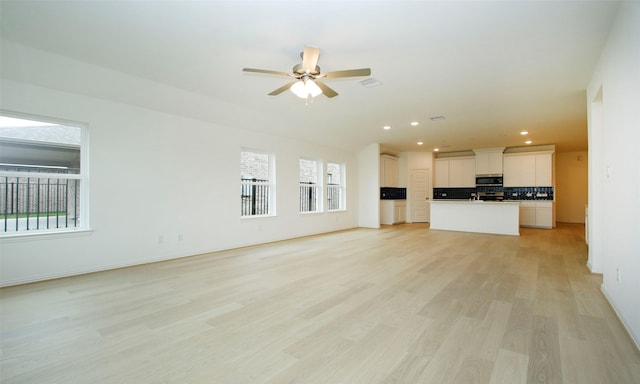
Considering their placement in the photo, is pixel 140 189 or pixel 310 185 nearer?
pixel 140 189

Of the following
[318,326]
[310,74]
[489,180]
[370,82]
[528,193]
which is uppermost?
[370,82]

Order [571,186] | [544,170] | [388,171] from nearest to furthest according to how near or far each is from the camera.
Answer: [544,170]
[388,171]
[571,186]

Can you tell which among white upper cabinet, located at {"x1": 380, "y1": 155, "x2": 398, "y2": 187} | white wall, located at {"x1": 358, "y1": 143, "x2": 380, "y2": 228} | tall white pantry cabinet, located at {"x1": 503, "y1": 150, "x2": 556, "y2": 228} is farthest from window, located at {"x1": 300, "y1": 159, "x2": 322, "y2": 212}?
tall white pantry cabinet, located at {"x1": 503, "y1": 150, "x2": 556, "y2": 228}

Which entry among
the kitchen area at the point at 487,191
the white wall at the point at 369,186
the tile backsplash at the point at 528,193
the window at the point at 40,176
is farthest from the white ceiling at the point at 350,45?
the tile backsplash at the point at 528,193

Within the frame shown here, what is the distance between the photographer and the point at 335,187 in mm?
8883

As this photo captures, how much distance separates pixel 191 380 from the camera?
5.54ft

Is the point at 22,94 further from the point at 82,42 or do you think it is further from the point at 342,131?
the point at 342,131

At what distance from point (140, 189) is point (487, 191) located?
1031 cm

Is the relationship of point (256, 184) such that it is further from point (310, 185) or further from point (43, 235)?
point (43, 235)

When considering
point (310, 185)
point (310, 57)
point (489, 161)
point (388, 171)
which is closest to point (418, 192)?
point (388, 171)

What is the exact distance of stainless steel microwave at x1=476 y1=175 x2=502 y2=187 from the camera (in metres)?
9.79

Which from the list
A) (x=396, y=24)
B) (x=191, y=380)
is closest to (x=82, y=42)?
(x=396, y=24)

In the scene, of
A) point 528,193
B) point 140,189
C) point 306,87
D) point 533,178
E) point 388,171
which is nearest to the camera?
point 306,87

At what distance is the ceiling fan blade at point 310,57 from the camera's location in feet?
9.16
